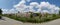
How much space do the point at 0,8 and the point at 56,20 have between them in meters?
2.06

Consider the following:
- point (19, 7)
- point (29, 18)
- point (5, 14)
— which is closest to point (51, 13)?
point (29, 18)

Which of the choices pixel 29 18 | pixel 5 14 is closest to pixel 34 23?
pixel 29 18

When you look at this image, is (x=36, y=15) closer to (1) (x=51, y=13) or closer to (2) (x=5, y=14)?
(1) (x=51, y=13)

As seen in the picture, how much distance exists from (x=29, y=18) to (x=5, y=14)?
34.8 inches

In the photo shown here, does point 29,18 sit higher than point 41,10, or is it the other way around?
point 41,10

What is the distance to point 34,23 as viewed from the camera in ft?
14.3

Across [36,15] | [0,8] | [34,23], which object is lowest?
[34,23]

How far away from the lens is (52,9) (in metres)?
4.43

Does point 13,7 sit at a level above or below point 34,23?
above

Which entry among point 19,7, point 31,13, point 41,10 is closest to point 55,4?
point 41,10

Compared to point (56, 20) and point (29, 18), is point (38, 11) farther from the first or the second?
point (56, 20)

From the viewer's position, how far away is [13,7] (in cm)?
433

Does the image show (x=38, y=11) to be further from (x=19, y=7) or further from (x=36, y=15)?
(x=19, y=7)

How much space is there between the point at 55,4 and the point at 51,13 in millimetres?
353
